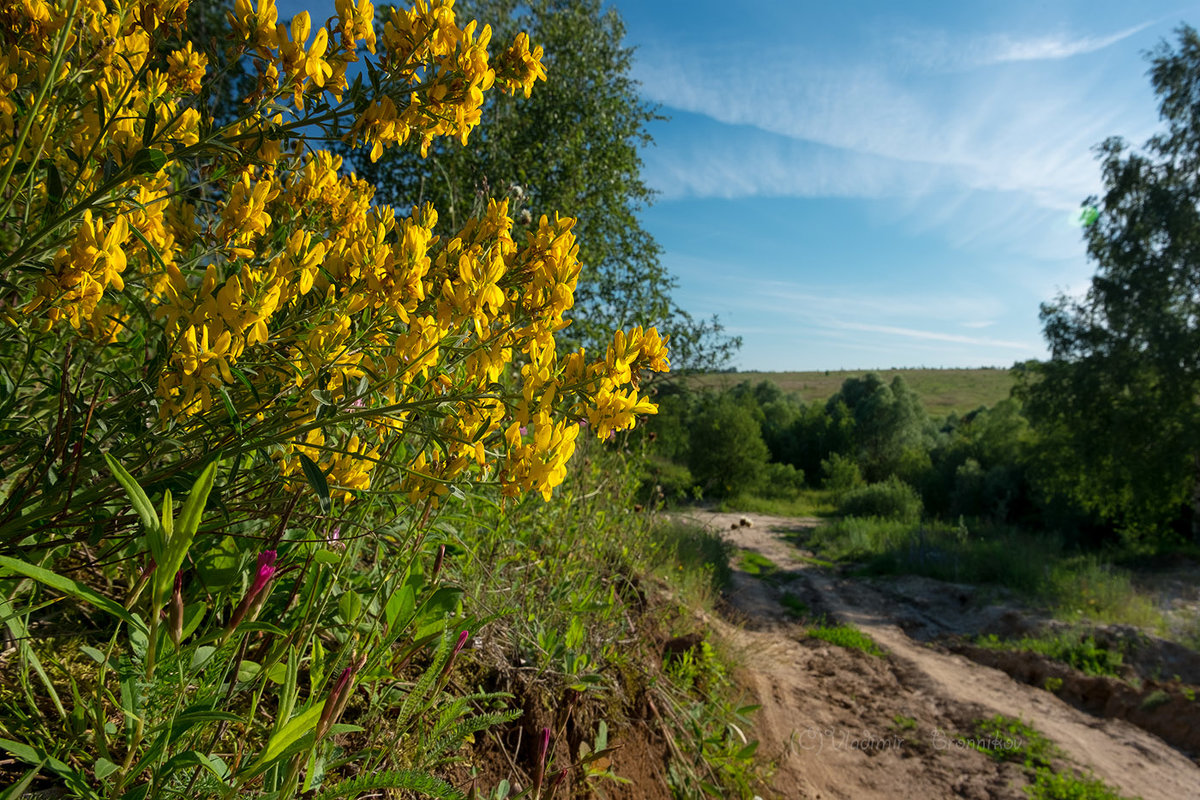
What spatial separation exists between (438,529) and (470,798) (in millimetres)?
722

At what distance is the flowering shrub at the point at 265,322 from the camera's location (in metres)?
1.06

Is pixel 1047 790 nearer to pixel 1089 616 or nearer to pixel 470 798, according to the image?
pixel 470 798

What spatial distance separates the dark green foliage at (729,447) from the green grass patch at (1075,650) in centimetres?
2139

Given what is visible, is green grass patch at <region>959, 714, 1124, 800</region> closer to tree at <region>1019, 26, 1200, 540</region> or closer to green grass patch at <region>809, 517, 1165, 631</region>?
green grass patch at <region>809, 517, 1165, 631</region>

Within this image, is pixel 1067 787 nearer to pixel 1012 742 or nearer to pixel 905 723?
pixel 1012 742

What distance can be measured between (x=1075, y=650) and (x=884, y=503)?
17.1m

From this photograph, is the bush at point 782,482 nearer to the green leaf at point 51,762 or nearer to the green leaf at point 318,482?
the green leaf at point 318,482

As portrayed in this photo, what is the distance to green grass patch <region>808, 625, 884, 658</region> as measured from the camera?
8062mm

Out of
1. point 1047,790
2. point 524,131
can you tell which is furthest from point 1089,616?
point 524,131

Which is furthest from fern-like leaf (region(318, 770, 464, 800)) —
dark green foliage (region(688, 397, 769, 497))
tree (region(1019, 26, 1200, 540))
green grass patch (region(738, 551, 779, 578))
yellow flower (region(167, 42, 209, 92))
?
dark green foliage (region(688, 397, 769, 497))

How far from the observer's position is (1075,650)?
8.51 metres

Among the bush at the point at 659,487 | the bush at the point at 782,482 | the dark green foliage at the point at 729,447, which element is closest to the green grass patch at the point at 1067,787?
the bush at the point at 659,487

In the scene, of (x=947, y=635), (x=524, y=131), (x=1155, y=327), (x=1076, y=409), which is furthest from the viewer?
(x=1076, y=409)

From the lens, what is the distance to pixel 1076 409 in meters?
16.2
